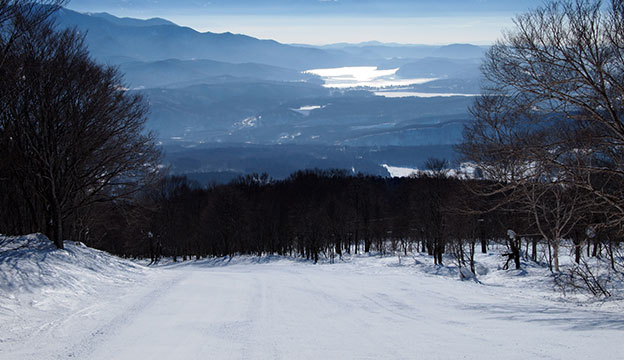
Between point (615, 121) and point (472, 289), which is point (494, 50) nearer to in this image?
point (615, 121)

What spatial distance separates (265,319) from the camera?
32.4ft

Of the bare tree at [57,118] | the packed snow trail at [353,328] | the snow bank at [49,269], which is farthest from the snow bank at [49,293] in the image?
the bare tree at [57,118]

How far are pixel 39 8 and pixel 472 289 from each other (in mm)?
15929

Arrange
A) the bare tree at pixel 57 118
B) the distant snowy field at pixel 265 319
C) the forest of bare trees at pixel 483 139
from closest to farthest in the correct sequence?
the distant snowy field at pixel 265 319
the forest of bare trees at pixel 483 139
the bare tree at pixel 57 118

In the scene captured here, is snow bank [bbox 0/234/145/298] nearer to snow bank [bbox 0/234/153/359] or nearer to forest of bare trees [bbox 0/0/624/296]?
snow bank [bbox 0/234/153/359]

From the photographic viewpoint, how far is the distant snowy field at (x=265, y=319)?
7.27 metres


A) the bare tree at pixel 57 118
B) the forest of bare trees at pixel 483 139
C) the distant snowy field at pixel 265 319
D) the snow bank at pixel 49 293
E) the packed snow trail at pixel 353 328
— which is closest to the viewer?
the packed snow trail at pixel 353 328

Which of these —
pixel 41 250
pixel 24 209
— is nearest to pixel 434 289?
pixel 41 250

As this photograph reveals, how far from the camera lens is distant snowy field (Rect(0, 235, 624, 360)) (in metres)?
7.27

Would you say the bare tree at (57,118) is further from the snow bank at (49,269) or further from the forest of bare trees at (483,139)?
the snow bank at (49,269)

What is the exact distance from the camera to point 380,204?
189 ft

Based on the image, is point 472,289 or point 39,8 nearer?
point 39,8

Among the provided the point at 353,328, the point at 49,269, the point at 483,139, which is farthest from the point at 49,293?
the point at 483,139

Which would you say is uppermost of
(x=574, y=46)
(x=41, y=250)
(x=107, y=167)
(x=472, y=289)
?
(x=574, y=46)
